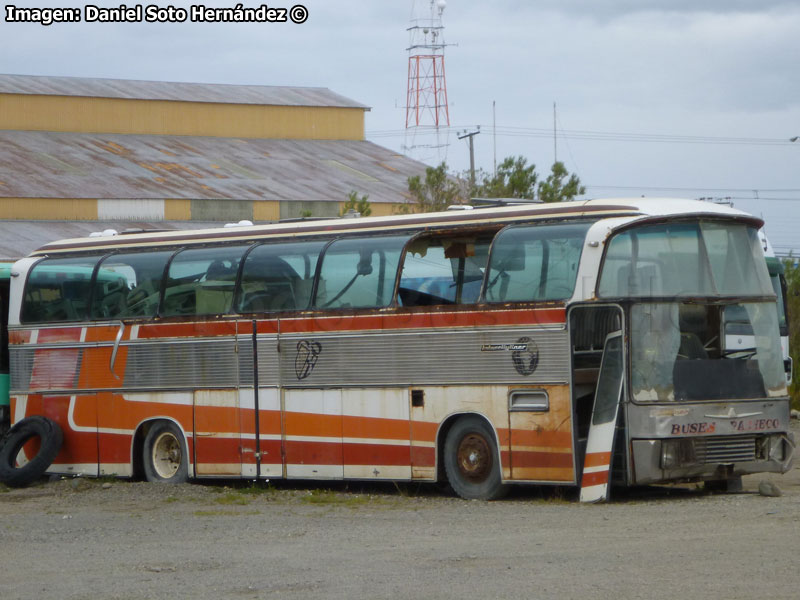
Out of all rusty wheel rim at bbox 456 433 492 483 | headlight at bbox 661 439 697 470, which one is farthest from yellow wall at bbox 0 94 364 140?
headlight at bbox 661 439 697 470

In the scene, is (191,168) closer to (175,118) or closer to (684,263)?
(175,118)

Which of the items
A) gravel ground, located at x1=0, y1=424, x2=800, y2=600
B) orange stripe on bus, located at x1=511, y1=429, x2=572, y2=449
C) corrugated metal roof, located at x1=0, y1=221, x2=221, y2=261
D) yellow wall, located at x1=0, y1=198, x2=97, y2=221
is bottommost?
gravel ground, located at x1=0, y1=424, x2=800, y2=600

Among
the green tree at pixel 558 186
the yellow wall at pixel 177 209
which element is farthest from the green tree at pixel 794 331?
the yellow wall at pixel 177 209

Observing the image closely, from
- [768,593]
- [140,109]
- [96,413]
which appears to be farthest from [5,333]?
[140,109]

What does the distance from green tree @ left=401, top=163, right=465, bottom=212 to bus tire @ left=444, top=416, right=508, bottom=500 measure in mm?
19816

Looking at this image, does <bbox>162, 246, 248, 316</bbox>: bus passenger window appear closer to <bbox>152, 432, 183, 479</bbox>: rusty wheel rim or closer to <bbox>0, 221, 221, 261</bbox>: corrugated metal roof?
<bbox>152, 432, 183, 479</bbox>: rusty wheel rim

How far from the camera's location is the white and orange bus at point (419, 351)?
14305 mm

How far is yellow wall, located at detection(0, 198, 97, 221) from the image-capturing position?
139 feet

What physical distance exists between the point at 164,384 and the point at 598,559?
9.72 meters

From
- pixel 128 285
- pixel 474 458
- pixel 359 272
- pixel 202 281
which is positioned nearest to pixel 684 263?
pixel 474 458

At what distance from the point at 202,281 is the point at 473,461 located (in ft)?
15.6

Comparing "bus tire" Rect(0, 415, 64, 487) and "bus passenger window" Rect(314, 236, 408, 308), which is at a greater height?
"bus passenger window" Rect(314, 236, 408, 308)

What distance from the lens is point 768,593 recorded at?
8539 mm

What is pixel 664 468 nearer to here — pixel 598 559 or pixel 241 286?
pixel 598 559
